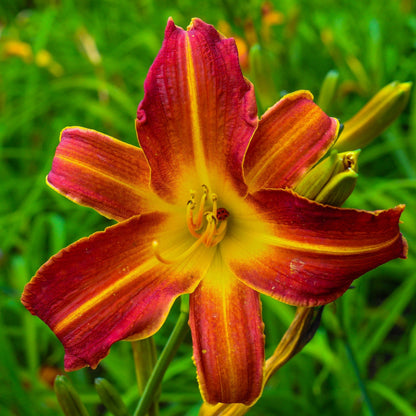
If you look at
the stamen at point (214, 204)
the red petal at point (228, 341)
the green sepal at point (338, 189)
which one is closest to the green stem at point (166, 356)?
the red petal at point (228, 341)

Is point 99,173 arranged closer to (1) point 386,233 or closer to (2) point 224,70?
(2) point 224,70

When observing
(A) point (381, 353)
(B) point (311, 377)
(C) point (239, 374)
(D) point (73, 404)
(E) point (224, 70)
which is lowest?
(A) point (381, 353)

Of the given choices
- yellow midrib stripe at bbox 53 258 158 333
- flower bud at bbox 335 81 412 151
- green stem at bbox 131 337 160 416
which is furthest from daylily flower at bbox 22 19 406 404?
flower bud at bbox 335 81 412 151

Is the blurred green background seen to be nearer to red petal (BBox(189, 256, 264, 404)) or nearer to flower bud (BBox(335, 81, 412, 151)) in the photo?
flower bud (BBox(335, 81, 412, 151))

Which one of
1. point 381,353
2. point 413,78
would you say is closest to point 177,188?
point 381,353

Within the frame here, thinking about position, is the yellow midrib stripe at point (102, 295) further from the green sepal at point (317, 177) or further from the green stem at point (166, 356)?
the green sepal at point (317, 177)

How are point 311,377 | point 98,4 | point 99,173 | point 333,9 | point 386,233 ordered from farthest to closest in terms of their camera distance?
1. point 98,4
2. point 333,9
3. point 311,377
4. point 99,173
5. point 386,233

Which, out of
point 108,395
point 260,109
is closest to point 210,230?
point 108,395
